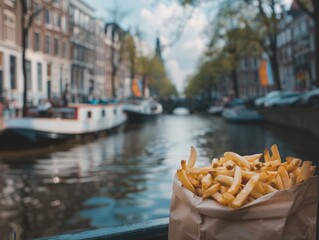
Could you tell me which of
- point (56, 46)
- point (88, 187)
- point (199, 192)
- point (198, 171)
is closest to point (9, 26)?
point (56, 46)

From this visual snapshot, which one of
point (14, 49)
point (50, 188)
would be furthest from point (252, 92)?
point (50, 188)

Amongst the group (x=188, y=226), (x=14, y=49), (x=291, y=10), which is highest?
(x=291, y=10)

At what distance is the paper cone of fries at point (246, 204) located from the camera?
1.31 meters

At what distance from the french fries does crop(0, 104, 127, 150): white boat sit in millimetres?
15289

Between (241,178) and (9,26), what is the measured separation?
3155cm

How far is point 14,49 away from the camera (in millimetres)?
30156

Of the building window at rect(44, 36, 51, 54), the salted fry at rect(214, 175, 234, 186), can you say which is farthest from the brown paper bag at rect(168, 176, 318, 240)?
Answer: the building window at rect(44, 36, 51, 54)

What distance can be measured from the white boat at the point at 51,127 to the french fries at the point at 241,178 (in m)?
15.3

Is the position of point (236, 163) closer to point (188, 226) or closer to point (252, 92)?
point (188, 226)

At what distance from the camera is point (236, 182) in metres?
1.40

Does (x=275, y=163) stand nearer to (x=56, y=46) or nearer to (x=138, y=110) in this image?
(x=138, y=110)

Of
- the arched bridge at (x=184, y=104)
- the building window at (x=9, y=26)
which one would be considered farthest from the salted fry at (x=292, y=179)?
the arched bridge at (x=184, y=104)

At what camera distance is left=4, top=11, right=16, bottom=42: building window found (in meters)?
28.9

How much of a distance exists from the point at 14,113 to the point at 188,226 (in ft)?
78.3
